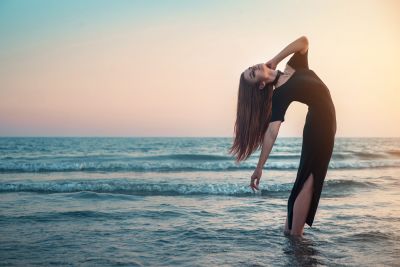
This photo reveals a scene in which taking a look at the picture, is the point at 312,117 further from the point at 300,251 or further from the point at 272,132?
the point at 300,251

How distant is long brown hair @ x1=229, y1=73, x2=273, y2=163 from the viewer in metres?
4.28

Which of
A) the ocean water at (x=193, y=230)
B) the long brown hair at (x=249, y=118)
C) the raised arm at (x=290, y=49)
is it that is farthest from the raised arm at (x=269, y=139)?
the ocean water at (x=193, y=230)

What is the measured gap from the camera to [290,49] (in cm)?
436

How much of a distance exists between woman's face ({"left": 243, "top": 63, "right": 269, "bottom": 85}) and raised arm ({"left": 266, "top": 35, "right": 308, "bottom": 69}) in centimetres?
15

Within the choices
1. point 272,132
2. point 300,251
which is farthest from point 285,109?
point 300,251

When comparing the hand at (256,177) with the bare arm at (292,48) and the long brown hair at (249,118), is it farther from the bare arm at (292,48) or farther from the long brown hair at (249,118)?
the bare arm at (292,48)

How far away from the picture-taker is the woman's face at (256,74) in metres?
4.28

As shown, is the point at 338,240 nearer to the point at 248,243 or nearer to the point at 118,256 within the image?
the point at 248,243

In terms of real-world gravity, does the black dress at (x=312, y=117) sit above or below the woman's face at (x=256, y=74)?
below

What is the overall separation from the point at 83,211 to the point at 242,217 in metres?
3.02

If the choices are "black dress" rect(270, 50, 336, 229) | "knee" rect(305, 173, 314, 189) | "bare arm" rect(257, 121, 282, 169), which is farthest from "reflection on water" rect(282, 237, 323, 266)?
"bare arm" rect(257, 121, 282, 169)

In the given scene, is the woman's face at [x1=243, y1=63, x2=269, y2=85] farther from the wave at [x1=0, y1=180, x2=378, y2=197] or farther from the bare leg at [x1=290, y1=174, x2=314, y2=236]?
the wave at [x1=0, y1=180, x2=378, y2=197]

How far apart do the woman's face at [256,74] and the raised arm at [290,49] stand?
0.15 metres

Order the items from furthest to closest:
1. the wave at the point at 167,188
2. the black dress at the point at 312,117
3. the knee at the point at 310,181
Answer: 1. the wave at the point at 167,188
2. the knee at the point at 310,181
3. the black dress at the point at 312,117
